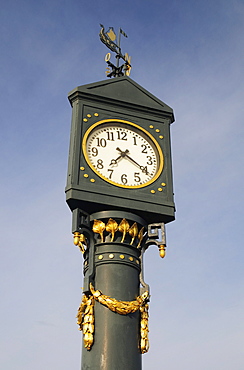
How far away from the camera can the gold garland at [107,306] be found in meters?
10.0

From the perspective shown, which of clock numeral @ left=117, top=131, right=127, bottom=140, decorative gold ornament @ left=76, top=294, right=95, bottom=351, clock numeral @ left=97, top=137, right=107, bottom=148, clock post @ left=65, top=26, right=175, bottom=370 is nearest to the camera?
decorative gold ornament @ left=76, top=294, right=95, bottom=351

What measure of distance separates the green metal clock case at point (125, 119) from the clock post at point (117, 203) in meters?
0.02

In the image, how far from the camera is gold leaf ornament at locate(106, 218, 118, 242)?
10.9 metres

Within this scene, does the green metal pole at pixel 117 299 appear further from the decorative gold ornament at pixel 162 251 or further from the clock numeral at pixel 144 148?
the clock numeral at pixel 144 148

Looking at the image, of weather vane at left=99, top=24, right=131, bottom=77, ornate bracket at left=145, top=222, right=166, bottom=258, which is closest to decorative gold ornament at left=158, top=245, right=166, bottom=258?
ornate bracket at left=145, top=222, right=166, bottom=258

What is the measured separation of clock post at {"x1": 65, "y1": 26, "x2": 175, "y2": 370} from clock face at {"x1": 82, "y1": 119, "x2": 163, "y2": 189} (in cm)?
2

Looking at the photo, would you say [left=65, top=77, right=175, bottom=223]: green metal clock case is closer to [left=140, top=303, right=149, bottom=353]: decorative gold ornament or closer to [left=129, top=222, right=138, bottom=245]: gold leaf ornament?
[left=129, top=222, right=138, bottom=245]: gold leaf ornament

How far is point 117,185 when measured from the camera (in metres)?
11.4

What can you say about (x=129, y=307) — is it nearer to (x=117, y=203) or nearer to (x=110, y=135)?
(x=117, y=203)

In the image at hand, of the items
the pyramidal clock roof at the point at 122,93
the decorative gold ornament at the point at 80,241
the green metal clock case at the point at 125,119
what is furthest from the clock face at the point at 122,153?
the decorative gold ornament at the point at 80,241

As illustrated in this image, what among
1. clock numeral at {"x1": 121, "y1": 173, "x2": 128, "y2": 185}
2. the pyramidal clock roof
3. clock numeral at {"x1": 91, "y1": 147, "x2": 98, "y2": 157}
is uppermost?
the pyramidal clock roof

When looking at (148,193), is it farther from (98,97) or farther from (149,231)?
(98,97)

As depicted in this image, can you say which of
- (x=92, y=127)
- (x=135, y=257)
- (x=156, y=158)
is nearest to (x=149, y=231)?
(x=135, y=257)

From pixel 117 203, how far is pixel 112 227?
0.51m
